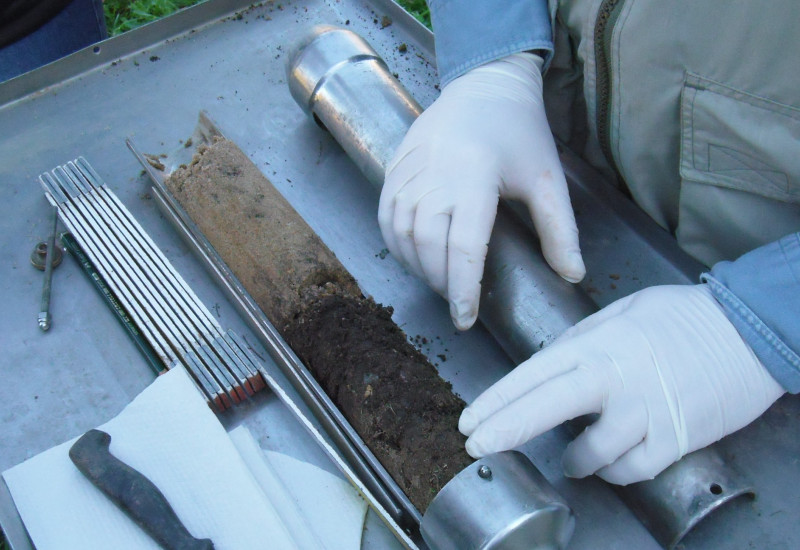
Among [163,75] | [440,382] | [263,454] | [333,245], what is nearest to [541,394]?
[440,382]

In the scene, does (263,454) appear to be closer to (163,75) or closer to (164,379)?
(164,379)

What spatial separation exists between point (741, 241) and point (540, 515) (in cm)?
78

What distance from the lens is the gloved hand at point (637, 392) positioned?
3.87 feet

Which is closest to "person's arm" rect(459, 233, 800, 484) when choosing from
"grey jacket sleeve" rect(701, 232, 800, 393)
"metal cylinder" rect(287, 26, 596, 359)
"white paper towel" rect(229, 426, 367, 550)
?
"grey jacket sleeve" rect(701, 232, 800, 393)

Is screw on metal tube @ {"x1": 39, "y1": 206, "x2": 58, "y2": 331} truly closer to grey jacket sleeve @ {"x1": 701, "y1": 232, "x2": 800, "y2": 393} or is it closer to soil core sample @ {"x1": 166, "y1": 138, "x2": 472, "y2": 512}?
soil core sample @ {"x1": 166, "y1": 138, "x2": 472, "y2": 512}

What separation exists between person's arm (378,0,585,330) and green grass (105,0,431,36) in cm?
144

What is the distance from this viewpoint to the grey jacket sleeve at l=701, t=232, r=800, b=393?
1.14 m

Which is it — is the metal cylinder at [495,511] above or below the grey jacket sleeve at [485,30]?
below

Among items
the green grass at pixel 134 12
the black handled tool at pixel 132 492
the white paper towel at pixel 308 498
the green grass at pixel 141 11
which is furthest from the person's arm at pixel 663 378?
the green grass at pixel 134 12

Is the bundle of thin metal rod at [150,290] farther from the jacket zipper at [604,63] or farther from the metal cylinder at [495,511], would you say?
the jacket zipper at [604,63]

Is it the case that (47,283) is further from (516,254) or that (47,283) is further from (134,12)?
(134,12)

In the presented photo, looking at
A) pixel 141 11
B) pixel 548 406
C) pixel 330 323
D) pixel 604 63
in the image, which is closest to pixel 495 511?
pixel 548 406

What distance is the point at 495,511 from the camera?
1.04 metres

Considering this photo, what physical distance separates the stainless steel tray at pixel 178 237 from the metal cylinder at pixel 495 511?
235 millimetres
